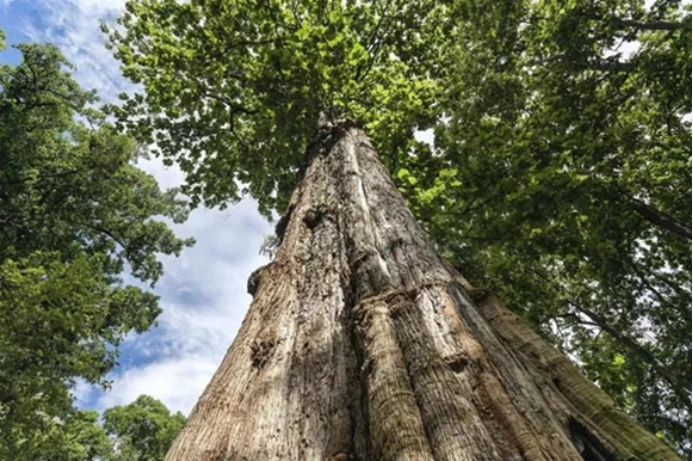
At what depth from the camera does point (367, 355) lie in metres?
2.11

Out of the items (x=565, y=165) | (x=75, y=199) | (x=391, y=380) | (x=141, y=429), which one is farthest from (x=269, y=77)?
(x=141, y=429)

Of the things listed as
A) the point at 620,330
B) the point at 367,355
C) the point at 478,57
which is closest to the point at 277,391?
the point at 367,355

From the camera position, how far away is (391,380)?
1846 mm

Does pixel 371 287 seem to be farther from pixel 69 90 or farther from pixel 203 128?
pixel 69 90

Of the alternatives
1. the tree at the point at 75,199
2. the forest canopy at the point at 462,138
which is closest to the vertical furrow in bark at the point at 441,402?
the forest canopy at the point at 462,138

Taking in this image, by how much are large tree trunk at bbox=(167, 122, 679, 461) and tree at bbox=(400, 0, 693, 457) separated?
3.15 metres

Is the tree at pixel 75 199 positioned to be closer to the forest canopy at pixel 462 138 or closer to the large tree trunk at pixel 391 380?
the forest canopy at pixel 462 138

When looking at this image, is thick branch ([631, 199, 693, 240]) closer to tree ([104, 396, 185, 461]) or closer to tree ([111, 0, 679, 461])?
tree ([111, 0, 679, 461])

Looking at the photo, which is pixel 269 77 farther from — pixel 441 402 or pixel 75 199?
pixel 75 199

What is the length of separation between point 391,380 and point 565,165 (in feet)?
18.9

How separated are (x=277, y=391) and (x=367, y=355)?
545 millimetres

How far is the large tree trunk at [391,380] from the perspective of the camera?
1618 millimetres

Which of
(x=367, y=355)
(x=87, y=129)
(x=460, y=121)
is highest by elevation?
(x=87, y=129)

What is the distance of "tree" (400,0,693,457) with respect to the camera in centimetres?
543
